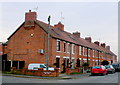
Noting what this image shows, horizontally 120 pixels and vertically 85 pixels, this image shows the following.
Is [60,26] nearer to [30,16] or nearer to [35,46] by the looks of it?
[30,16]

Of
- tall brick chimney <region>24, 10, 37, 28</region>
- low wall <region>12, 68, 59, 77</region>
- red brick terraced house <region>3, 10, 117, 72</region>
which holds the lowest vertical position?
low wall <region>12, 68, 59, 77</region>

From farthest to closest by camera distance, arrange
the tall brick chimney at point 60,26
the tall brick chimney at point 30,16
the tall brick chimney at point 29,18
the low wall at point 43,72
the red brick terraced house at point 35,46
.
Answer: the tall brick chimney at point 60,26 → the tall brick chimney at point 30,16 → the tall brick chimney at point 29,18 → the red brick terraced house at point 35,46 → the low wall at point 43,72

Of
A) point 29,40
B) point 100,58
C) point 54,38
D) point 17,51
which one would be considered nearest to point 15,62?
→ point 17,51

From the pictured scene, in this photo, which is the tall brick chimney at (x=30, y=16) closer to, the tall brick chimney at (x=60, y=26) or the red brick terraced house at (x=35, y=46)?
the red brick terraced house at (x=35, y=46)

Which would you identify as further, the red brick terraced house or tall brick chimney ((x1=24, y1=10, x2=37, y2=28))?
tall brick chimney ((x1=24, y1=10, x2=37, y2=28))

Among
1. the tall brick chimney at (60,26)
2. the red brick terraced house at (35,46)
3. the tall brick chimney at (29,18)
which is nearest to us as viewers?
the red brick terraced house at (35,46)

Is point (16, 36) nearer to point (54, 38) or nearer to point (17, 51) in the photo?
point (17, 51)

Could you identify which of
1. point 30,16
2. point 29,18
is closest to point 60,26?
point 30,16

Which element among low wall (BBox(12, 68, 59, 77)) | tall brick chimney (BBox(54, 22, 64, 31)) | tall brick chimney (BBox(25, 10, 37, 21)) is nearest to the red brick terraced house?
tall brick chimney (BBox(25, 10, 37, 21))

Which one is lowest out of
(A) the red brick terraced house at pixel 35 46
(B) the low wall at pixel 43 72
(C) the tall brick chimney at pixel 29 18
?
(B) the low wall at pixel 43 72

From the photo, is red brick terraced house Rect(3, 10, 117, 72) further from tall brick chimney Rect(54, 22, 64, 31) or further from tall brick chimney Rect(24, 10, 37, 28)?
tall brick chimney Rect(54, 22, 64, 31)

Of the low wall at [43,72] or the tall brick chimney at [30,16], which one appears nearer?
the low wall at [43,72]

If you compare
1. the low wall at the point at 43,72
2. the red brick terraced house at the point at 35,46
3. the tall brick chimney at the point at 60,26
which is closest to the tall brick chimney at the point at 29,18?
the red brick terraced house at the point at 35,46

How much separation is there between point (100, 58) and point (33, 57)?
3187 cm
